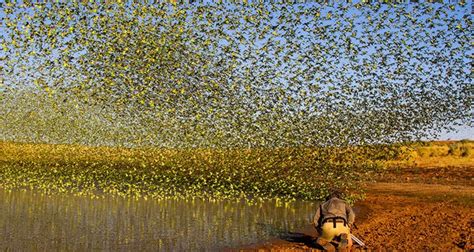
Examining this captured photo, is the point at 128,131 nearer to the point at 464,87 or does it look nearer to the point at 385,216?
the point at 385,216

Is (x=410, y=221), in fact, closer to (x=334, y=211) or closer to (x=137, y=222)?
(x=334, y=211)

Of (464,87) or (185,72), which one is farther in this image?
(464,87)

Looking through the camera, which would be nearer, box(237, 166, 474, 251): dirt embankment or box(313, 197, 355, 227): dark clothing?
box(313, 197, 355, 227): dark clothing

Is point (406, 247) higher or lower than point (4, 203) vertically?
lower

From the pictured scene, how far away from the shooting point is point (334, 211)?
12570mm

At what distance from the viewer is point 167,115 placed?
20.8 meters

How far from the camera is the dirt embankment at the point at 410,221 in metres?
13.6

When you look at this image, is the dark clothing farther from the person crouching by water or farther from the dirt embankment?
the dirt embankment

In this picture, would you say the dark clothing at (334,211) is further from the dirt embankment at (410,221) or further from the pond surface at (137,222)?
the pond surface at (137,222)

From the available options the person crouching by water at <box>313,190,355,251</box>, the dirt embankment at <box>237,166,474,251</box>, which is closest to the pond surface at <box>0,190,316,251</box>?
the dirt embankment at <box>237,166,474,251</box>

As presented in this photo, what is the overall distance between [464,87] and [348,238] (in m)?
12.4

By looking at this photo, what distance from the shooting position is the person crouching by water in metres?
12.5

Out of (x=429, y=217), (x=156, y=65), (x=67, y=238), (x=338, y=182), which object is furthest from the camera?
(x=338, y=182)

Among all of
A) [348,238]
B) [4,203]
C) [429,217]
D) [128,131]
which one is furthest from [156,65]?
[429,217]
